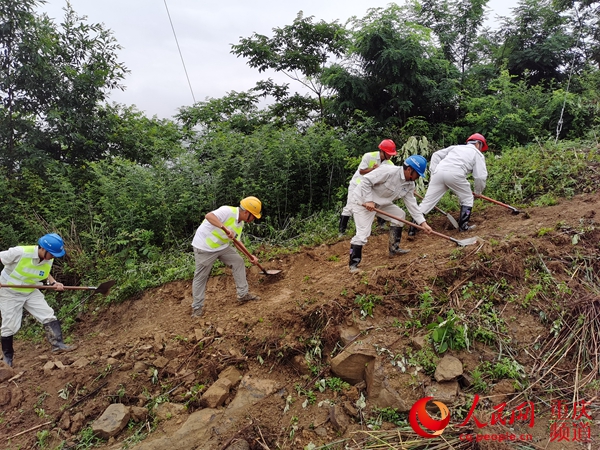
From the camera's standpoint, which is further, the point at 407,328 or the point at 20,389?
the point at 20,389

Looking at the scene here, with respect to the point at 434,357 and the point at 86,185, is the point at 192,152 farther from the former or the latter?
the point at 434,357

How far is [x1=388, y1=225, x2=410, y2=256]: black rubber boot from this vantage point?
5246 millimetres

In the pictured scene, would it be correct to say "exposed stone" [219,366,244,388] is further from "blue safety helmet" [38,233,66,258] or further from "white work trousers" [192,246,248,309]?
"blue safety helmet" [38,233,66,258]

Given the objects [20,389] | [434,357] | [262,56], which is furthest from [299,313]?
[262,56]

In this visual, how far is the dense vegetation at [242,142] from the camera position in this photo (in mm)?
6918

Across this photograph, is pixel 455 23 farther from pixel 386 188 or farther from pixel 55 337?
pixel 55 337

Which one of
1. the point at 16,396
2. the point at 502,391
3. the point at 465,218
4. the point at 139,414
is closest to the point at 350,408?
the point at 502,391

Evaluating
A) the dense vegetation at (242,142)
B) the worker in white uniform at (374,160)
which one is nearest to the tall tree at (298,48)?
the dense vegetation at (242,142)

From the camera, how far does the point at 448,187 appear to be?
5.67m

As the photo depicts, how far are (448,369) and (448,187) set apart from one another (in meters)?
3.39

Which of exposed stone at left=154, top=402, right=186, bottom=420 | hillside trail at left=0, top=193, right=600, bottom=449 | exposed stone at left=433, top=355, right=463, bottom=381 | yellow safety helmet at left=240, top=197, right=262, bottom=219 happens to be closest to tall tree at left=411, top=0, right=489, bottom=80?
hillside trail at left=0, top=193, right=600, bottom=449

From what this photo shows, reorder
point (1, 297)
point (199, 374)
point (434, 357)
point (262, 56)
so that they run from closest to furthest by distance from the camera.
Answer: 1. point (434, 357)
2. point (199, 374)
3. point (1, 297)
4. point (262, 56)

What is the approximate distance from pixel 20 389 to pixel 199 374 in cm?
199

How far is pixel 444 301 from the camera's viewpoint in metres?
3.55
